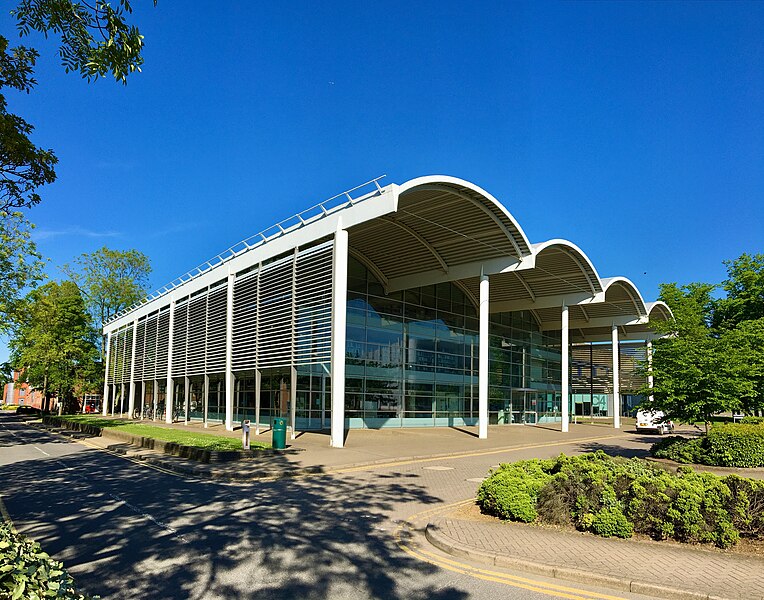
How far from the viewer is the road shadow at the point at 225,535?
634 centimetres

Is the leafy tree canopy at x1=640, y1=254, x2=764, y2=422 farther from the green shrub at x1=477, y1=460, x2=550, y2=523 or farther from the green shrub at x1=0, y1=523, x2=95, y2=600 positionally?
the green shrub at x1=0, y1=523, x2=95, y2=600

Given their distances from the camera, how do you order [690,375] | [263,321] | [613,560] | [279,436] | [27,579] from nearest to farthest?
1. [27,579]
2. [613,560]
3. [690,375]
4. [279,436]
5. [263,321]

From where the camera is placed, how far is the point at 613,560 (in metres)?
7.01

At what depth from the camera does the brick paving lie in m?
6.15

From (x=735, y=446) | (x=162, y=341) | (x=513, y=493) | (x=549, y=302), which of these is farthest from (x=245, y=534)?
(x=162, y=341)

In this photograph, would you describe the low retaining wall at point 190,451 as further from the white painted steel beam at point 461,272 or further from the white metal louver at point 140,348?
the white metal louver at point 140,348

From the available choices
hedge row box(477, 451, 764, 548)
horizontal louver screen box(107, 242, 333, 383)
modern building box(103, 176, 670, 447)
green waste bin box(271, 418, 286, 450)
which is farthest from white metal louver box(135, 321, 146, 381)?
hedge row box(477, 451, 764, 548)

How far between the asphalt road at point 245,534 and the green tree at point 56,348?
3719cm

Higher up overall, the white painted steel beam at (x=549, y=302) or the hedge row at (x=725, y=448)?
the white painted steel beam at (x=549, y=302)

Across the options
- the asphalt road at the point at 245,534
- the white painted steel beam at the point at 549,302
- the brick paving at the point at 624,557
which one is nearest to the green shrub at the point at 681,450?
the asphalt road at the point at 245,534

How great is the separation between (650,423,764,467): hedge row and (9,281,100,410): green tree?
152 feet

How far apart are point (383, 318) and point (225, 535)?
2476 centimetres

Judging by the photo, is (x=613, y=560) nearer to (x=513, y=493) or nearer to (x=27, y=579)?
(x=513, y=493)

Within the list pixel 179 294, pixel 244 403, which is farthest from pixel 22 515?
pixel 179 294
